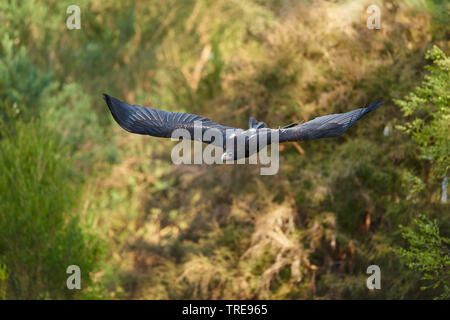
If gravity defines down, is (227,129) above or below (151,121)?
below

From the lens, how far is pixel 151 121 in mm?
8938

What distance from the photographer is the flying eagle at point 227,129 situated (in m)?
7.95

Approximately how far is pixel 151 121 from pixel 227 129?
→ 977 millimetres

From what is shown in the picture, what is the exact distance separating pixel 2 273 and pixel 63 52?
12.0 meters

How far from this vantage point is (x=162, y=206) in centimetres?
2106

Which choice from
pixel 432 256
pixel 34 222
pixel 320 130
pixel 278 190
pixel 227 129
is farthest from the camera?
pixel 278 190

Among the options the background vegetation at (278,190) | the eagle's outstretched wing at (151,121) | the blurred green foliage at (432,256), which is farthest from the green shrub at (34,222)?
the blurred green foliage at (432,256)

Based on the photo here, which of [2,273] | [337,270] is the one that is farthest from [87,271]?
[337,270]

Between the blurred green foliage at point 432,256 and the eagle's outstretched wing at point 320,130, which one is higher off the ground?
the eagle's outstretched wing at point 320,130

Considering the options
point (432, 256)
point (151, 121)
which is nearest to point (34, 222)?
point (151, 121)

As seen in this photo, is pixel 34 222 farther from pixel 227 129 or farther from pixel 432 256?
pixel 432 256

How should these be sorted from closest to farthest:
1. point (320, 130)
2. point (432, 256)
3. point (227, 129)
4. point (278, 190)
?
point (320, 130)
point (227, 129)
point (432, 256)
point (278, 190)

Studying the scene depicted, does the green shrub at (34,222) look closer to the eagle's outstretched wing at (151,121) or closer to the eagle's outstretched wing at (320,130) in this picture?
the eagle's outstretched wing at (151,121)

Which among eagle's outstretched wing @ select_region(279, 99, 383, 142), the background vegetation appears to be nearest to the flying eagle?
eagle's outstretched wing @ select_region(279, 99, 383, 142)
